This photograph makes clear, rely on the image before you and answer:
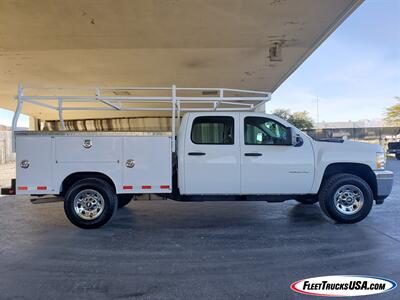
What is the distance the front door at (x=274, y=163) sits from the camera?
590 cm

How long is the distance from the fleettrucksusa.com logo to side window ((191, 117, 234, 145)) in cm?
285

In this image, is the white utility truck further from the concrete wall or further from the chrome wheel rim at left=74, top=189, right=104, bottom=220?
the concrete wall

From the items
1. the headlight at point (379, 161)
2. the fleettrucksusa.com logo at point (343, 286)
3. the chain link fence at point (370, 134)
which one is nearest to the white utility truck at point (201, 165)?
the headlight at point (379, 161)

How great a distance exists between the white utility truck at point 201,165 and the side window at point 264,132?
2 centimetres

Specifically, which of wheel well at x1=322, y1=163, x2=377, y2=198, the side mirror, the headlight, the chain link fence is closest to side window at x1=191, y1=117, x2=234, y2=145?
the side mirror

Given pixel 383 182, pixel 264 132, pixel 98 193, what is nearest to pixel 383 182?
pixel 383 182

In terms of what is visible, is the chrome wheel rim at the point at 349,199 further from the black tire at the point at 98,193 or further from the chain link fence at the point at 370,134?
the chain link fence at the point at 370,134

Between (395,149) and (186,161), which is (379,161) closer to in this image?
(186,161)

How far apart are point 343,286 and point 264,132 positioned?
3.06 meters

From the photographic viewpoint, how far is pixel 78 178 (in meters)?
5.86

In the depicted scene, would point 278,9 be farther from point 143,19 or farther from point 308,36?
point 143,19

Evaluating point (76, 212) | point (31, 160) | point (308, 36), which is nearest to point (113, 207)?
point (76, 212)

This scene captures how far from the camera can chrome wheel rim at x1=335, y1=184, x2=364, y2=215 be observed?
236 inches

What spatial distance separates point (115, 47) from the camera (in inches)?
329
